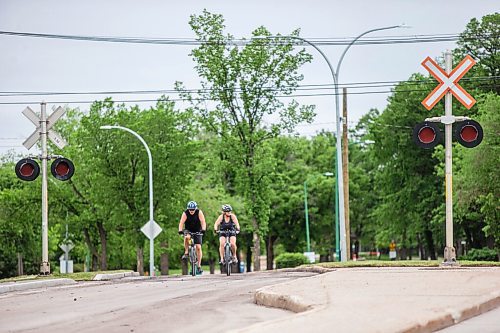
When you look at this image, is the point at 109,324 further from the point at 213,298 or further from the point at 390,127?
the point at 390,127

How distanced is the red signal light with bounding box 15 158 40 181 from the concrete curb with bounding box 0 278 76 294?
2.84 meters

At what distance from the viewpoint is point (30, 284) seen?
21.8 m

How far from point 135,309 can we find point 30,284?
815 cm

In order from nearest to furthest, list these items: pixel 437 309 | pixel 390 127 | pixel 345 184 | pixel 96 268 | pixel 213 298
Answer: pixel 437 309 → pixel 213 298 → pixel 345 184 → pixel 390 127 → pixel 96 268

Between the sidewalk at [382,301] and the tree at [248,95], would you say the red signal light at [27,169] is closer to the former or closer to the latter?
the sidewalk at [382,301]

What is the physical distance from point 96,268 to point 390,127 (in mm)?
25176

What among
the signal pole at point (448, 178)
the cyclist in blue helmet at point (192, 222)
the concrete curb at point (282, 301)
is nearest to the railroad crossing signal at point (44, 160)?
the cyclist in blue helmet at point (192, 222)

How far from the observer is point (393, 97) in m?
68.7

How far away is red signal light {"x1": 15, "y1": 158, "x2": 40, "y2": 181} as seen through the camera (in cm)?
2464

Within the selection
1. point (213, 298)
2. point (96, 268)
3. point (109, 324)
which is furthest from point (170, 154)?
point (109, 324)

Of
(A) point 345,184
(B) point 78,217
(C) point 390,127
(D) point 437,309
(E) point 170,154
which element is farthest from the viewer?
(C) point 390,127

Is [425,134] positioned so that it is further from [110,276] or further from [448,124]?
[110,276]

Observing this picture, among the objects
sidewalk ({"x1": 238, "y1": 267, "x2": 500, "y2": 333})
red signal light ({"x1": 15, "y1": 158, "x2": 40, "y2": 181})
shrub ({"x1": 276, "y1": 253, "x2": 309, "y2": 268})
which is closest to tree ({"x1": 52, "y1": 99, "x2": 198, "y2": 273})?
shrub ({"x1": 276, "y1": 253, "x2": 309, "y2": 268})

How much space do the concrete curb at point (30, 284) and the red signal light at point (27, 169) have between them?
9.33ft
